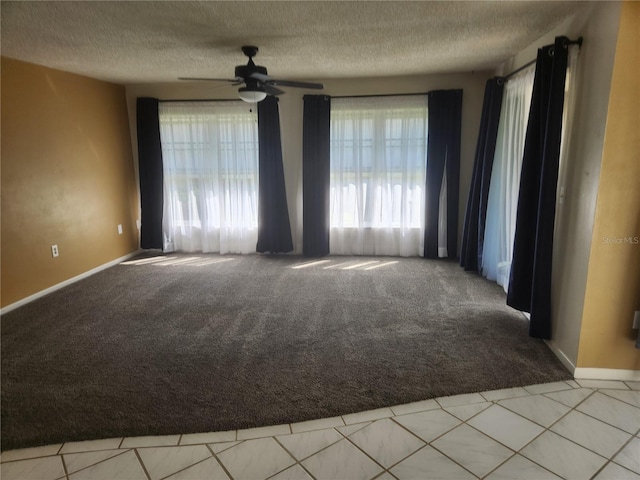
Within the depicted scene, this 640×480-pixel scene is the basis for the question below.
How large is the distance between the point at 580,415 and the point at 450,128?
11.7ft

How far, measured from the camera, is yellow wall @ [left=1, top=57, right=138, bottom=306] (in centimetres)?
354

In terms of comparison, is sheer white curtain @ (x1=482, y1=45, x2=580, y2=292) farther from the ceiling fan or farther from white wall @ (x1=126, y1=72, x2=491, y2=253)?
the ceiling fan

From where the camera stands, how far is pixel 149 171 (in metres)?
5.29

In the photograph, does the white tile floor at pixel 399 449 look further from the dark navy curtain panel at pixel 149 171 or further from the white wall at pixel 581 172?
the dark navy curtain panel at pixel 149 171

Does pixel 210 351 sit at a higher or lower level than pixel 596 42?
lower

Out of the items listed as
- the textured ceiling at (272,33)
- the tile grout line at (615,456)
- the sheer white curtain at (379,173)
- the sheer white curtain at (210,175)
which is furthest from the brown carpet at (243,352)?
the textured ceiling at (272,33)

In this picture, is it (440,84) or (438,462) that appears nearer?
(438,462)

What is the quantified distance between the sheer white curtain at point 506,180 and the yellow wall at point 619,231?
1214mm

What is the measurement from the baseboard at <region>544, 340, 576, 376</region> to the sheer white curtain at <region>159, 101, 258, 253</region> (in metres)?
3.78

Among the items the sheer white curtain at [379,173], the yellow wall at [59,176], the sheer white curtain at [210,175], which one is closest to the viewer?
the yellow wall at [59,176]

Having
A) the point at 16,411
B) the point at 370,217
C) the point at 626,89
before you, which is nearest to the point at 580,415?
the point at 626,89

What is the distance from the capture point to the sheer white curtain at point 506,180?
11.7ft

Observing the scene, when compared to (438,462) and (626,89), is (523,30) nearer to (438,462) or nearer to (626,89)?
(626,89)

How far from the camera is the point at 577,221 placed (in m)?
2.40
